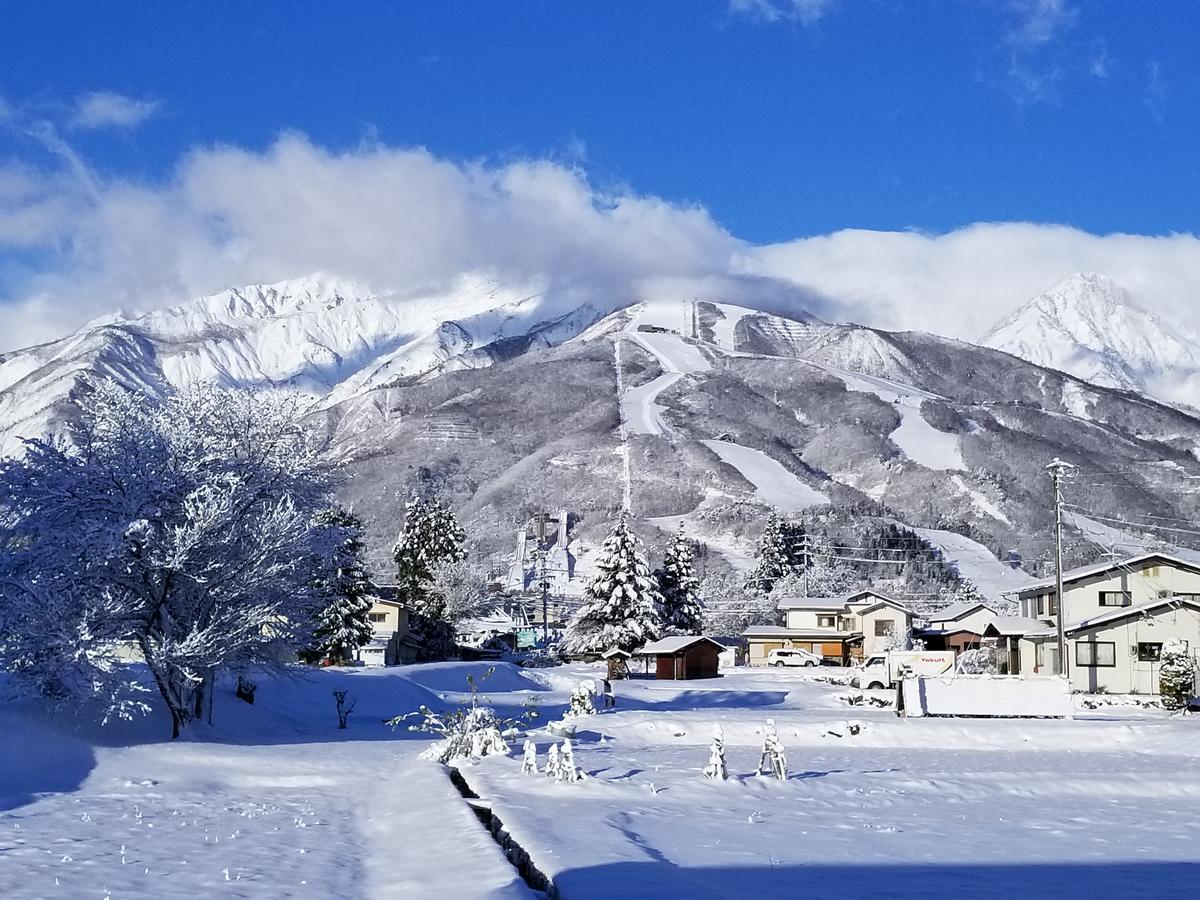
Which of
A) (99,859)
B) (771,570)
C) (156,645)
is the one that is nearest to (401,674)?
(156,645)

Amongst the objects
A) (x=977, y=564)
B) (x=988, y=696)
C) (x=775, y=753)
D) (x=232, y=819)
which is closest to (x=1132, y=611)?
(x=988, y=696)

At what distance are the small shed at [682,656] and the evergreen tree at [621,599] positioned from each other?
2.51m

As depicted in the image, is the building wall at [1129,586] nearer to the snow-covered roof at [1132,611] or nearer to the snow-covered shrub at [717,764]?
the snow-covered roof at [1132,611]

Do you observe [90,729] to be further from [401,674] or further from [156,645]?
[401,674]

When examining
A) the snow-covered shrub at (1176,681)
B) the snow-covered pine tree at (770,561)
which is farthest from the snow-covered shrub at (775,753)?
the snow-covered pine tree at (770,561)

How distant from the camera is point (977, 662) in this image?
5775cm

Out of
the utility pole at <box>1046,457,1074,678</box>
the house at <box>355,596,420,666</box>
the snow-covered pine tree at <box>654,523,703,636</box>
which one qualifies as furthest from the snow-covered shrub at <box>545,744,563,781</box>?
the snow-covered pine tree at <box>654,523,703,636</box>

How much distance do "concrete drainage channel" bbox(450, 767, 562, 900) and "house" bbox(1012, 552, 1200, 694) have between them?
34099 millimetres

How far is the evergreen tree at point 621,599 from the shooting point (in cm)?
7662

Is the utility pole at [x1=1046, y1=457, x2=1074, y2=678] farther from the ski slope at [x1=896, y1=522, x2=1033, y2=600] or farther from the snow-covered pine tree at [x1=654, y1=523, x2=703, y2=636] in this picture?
the ski slope at [x1=896, y1=522, x2=1033, y2=600]

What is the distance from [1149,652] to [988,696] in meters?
17.0

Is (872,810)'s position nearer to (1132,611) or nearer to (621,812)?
(621,812)

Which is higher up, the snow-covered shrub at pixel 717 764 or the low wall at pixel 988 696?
the low wall at pixel 988 696

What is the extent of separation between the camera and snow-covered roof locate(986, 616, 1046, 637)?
6134cm
